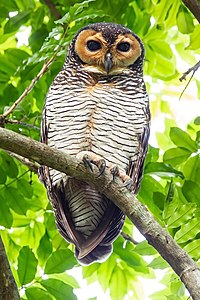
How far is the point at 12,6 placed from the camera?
3.62 meters

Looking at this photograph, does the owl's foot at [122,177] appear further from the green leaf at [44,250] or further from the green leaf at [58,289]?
the green leaf at [44,250]

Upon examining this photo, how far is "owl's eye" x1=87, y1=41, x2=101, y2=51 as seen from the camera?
3.15 metres

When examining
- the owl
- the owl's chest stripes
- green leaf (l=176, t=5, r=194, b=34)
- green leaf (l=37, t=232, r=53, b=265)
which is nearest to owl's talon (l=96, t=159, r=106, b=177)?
A: the owl

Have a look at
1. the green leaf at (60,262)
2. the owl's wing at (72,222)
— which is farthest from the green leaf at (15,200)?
the green leaf at (60,262)

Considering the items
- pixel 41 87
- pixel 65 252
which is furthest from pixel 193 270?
pixel 41 87

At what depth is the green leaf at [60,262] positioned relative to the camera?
2.87m

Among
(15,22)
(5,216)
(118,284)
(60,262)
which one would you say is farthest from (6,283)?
(15,22)

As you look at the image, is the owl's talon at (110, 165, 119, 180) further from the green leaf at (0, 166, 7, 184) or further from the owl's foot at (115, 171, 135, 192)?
the green leaf at (0, 166, 7, 184)

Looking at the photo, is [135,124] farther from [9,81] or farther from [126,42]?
[9,81]

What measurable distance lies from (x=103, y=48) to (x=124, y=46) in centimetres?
10

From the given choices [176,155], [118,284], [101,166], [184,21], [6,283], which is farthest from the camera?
[184,21]

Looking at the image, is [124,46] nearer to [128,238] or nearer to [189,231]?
[128,238]

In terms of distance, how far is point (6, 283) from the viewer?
2619mm

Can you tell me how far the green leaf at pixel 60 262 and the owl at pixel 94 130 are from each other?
6cm
